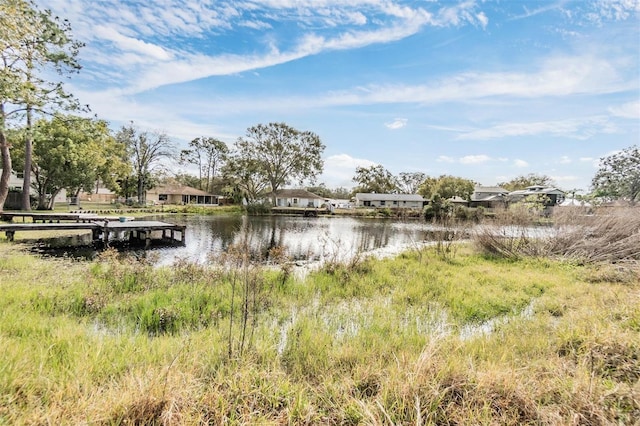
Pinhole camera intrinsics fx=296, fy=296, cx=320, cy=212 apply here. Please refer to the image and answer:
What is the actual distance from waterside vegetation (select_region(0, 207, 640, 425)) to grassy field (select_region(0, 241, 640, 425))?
0.8 inches

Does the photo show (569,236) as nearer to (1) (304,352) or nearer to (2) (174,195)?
(1) (304,352)

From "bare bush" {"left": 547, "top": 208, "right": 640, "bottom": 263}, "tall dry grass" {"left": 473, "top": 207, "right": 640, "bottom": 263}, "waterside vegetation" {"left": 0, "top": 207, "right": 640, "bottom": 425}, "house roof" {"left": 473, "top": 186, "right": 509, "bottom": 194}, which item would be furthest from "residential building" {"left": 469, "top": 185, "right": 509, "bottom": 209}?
"waterside vegetation" {"left": 0, "top": 207, "right": 640, "bottom": 425}

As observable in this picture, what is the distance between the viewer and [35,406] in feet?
8.04

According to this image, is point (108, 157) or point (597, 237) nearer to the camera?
point (597, 237)

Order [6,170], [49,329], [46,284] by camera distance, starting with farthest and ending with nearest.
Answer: [6,170], [46,284], [49,329]

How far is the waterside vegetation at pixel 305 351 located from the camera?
2.60 metres

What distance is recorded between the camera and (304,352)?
400cm

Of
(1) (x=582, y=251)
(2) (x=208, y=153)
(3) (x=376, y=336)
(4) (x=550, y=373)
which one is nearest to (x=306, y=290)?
(3) (x=376, y=336)

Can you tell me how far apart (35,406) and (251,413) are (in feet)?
5.80

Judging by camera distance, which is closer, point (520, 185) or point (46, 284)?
point (46, 284)

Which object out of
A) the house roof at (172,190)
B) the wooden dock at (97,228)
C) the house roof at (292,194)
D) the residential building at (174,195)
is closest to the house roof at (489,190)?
the house roof at (292,194)

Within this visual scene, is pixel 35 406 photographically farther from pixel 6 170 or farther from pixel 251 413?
pixel 6 170

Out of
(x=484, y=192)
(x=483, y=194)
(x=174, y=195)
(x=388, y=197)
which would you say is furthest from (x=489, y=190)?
(x=174, y=195)

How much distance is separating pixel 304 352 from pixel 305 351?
3cm
